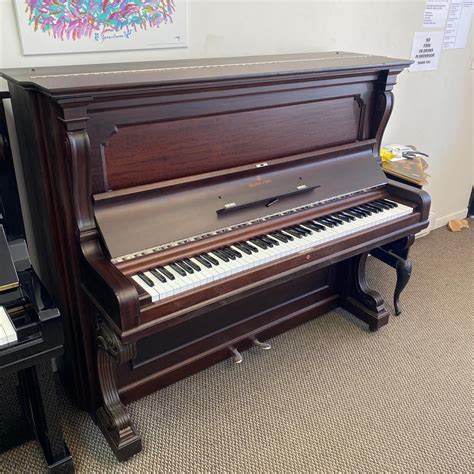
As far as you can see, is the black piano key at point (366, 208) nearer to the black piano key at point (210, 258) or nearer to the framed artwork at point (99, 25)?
the black piano key at point (210, 258)

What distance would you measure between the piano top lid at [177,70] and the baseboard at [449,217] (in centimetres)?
174

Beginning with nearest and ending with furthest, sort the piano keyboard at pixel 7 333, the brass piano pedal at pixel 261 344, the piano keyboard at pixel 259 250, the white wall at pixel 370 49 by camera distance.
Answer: the piano keyboard at pixel 7 333
the piano keyboard at pixel 259 250
the white wall at pixel 370 49
the brass piano pedal at pixel 261 344

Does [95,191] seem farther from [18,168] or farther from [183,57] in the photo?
[183,57]

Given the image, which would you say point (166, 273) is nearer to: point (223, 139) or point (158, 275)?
point (158, 275)

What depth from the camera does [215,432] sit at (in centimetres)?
174

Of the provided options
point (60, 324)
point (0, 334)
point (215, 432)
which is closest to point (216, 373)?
point (215, 432)

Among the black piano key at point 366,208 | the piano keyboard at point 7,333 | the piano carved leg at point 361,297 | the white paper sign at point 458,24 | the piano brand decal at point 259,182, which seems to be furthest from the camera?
the white paper sign at point 458,24

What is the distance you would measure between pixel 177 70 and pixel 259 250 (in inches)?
25.1

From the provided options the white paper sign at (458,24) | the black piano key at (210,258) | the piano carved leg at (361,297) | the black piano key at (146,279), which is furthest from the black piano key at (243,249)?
the white paper sign at (458,24)

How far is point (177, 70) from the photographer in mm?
1555

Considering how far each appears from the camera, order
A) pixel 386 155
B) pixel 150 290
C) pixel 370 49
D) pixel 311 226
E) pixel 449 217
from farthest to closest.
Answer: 1. pixel 449 217
2. pixel 386 155
3. pixel 370 49
4. pixel 311 226
5. pixel 150 290

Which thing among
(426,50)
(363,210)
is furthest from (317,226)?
(426,50)

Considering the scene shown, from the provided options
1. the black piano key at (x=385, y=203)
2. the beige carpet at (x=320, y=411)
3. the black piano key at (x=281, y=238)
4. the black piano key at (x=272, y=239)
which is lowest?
the beige carpet at (x=320, y=411)

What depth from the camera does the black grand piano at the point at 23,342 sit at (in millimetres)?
1218
